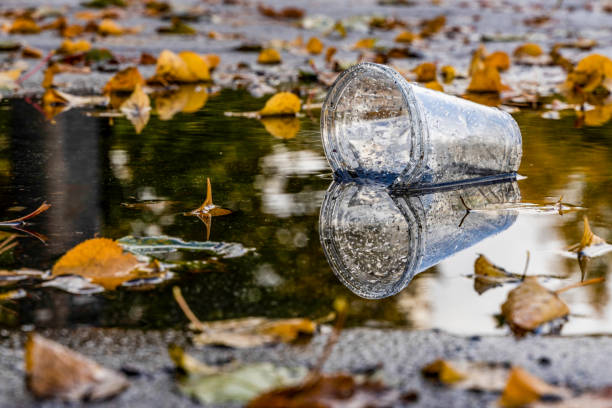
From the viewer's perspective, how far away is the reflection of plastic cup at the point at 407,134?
2.49 metres

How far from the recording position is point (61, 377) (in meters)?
1.17

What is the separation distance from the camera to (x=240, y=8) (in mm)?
11188

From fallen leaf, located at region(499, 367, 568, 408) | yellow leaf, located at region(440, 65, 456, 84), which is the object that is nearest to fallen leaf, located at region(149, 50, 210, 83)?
yellow leaf, located at region(440, 65, 456, 84)

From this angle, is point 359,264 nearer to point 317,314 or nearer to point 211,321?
point 317,314

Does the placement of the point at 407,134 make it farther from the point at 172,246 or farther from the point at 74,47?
the point at 74,47

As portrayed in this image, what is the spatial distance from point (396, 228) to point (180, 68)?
3.28 meters

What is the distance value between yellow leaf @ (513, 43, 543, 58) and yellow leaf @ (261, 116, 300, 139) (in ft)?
11.0

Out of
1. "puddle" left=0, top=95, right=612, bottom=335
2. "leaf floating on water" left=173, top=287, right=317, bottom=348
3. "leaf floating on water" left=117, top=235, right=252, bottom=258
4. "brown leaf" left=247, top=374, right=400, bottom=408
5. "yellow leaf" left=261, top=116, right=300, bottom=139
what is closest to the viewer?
"brown leaf" left=247, top=374, right=400, bottom=408

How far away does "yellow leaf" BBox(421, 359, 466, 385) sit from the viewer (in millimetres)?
1221

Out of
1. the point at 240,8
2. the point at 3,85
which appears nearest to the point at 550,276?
the point at 3,85

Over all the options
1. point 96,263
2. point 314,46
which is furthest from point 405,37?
point 96,263

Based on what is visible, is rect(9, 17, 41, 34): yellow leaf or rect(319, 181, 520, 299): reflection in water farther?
rect(9, 17, 41, 34): yellow leaf

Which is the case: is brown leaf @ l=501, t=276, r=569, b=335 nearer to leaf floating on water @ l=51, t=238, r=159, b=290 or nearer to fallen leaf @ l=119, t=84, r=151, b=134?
leaf floating on water @ l=51, t=238, r=159, b=290

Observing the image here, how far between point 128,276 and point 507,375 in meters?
0.81
